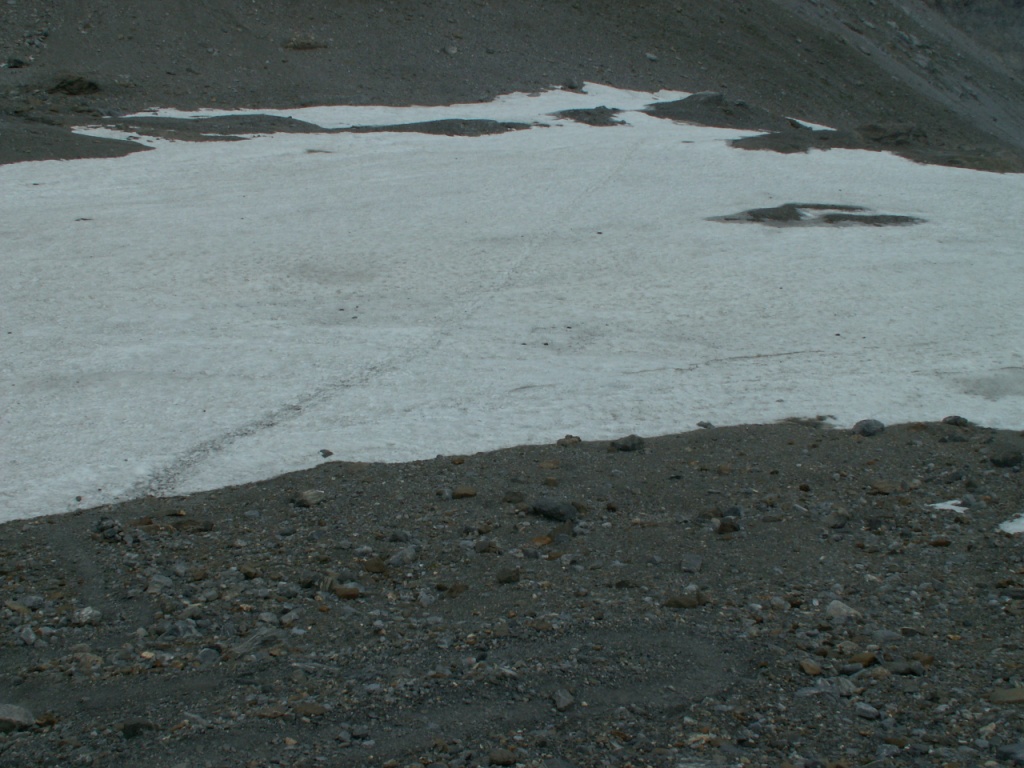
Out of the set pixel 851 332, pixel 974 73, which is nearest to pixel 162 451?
pixel 851 332

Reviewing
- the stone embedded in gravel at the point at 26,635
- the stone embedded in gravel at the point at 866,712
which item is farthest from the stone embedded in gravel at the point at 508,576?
the stone embedded in gravel at the point at 26,635

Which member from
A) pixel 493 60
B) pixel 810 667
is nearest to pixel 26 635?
pixel 810 667

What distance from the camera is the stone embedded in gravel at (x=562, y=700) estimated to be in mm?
3857

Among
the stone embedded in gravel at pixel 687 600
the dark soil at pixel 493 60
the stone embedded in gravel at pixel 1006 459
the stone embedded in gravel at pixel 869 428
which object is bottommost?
the stone embedded in gravel at pixel 869 428

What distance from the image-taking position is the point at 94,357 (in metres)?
8.71

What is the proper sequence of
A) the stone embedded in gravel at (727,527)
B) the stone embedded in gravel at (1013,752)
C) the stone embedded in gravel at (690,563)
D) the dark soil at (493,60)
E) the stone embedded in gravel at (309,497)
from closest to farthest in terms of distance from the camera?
the stone embedded in gravel at (1013,752)
the stone embedded in gravel at (690,563)
the stone embedded in gravel at (727,527)
the stone embedded in gravel at (309,497)
the dark soil at (493,60)

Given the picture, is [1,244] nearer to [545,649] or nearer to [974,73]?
[545,649]

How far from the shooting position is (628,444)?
6895mm

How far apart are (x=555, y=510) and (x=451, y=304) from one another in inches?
205

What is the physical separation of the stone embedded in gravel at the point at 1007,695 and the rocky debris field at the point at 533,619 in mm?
16

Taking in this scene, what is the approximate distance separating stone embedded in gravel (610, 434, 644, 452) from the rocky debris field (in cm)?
26

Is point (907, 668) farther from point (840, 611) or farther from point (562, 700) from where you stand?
point (562, 700)

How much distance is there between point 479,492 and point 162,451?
7.18 ft

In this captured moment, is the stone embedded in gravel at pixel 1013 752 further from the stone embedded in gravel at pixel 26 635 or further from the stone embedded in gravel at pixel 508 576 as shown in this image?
the stone embedded in gravel at pixel 26 635
